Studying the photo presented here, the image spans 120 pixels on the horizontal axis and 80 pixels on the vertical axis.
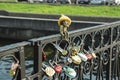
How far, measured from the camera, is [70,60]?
412cm

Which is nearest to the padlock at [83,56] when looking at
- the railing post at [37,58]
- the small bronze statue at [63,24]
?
the small bronze statue at [63,24]

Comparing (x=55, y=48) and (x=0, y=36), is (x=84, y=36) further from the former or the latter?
(x=0, y=36)

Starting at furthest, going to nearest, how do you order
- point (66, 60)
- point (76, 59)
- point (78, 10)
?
1. point (78, 10)
2. point (76, 59)
3. point (66, 60)

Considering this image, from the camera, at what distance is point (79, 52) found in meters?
4.40

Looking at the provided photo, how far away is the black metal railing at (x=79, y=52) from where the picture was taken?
350 centimetres

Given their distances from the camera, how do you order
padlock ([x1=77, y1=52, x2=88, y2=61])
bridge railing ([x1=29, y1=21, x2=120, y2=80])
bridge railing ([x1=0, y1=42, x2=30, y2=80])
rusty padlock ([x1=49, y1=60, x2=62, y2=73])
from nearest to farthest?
bridge railing ([x1=0, y1=42, x2=30, y2=80]) < bridge railing ([x1=29, y1=21, x2=120, y2=80]) < rusty padlock ([x1=49, y1=60, x2=62, y2=73]) < padlock ([x1=77, y1=52, x2=88, y2=61])

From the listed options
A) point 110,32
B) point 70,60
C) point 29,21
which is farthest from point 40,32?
point 70,60

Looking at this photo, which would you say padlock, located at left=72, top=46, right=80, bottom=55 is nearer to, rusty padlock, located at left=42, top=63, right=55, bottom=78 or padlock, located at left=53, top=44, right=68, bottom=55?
padlock, located at left=53, top=44, right=68, bottom=55

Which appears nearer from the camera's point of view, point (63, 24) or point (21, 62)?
point (21, 62)

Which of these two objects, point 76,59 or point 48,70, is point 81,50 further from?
point 48,70

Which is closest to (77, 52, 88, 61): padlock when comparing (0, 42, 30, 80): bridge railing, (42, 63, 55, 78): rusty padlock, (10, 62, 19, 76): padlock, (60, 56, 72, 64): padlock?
(60, 56, 72, 64): padlock

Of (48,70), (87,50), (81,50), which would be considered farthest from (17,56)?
(87,50)

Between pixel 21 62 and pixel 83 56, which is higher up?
pixel 21 62

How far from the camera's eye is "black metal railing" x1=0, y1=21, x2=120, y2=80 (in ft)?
11.5
